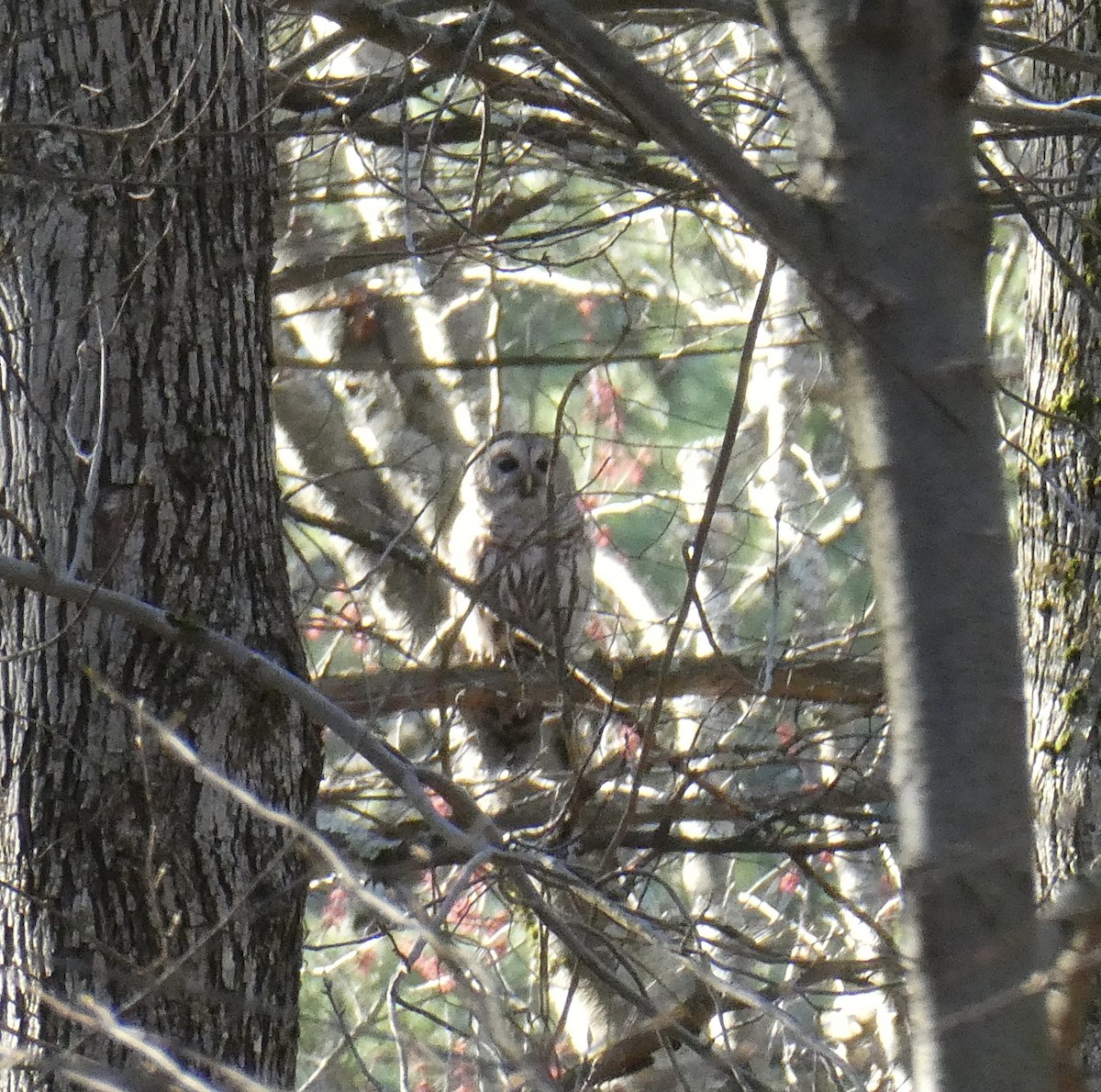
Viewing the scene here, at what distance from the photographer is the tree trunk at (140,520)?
293cm

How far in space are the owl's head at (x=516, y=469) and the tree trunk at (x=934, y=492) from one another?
5639 mm

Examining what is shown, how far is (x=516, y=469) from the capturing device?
6.95m

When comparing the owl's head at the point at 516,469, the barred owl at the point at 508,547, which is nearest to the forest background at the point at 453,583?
the barred owl at the point at 508,547

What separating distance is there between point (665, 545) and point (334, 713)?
5.92 metres

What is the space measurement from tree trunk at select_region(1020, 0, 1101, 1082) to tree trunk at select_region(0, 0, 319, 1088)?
5.42ft

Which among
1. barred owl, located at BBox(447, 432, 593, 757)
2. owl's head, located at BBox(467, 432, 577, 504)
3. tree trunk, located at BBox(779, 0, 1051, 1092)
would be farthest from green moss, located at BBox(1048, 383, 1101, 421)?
owl's head, located at BBox(467, 432, 577, 504)

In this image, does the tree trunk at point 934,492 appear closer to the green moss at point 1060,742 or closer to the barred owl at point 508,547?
the green moss at point 1060,742

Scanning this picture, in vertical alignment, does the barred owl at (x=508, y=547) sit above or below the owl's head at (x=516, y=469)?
below

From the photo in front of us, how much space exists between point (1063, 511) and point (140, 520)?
82.4 inches

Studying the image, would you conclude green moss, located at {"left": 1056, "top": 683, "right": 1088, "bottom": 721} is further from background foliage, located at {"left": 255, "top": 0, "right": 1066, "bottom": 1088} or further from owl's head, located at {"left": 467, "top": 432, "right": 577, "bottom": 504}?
owl's head, located at {"left": 467, "top": 432, "right": 577, "bottom": 504}

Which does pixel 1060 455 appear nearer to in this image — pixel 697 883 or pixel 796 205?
pixel 796 205

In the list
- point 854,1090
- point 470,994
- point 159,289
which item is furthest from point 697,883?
point 470,994

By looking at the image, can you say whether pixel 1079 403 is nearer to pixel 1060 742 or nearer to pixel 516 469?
pixel 1060 742

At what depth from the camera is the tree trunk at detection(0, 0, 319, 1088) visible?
2930 mm
